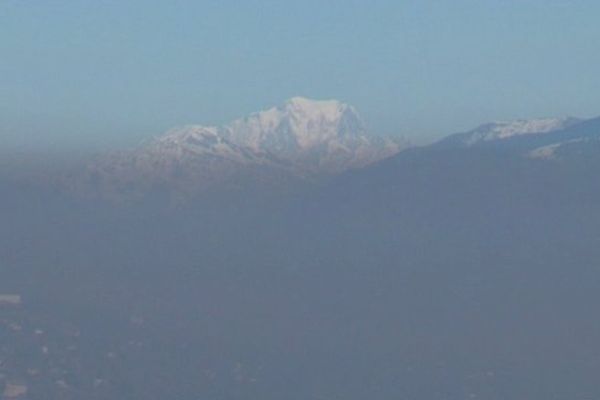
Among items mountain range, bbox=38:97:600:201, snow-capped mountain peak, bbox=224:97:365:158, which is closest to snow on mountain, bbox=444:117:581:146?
mountain range, bbox=38:97:600:201

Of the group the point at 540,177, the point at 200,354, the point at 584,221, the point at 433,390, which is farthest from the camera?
the point at 540,177

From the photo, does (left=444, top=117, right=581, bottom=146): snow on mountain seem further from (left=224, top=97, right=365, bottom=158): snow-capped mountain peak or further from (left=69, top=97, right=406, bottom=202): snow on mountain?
(left=224, top=97, right=365, bottom=158): snow-capped mountain peak

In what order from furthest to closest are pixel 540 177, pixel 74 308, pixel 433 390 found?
pixel 540 177
pixel 74 308
pixel 433 390

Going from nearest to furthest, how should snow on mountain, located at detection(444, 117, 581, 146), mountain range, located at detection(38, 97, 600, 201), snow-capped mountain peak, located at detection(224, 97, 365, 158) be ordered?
mountain range, located at detection(38, 97, 600, 201), snow on mountain, located at detection(444, 117, 581, 146), snow-capped mountain peak, located at detection(224, 97, 365, 158)

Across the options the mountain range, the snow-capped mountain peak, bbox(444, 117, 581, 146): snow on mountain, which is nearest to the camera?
the mountain range

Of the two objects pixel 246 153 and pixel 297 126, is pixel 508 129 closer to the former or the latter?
pixel 246 153

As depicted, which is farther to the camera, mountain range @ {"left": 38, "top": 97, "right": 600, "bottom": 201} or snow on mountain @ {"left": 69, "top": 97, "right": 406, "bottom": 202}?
snow on mountain @ {"left": 69, "top": 97, "right": 406, "bottom": 202}

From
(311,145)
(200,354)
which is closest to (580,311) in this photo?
(200,354)

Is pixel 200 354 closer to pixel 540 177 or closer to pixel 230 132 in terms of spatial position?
pixel 540 177

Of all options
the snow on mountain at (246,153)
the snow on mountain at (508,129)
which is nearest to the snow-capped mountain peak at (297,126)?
the snow on mountain at (246,153)
